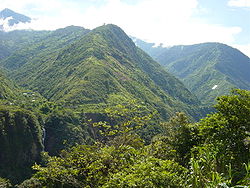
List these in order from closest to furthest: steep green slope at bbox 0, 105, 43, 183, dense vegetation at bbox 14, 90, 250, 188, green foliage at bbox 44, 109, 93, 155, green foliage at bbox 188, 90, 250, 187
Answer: dense vegetation at bbox 14, 90, 250, 188 → green foliage at bbox 188, 90, 250, 187 → steep green slope at bbox 0, 105, 43, 183 → green foliage at bbox 44, 109, 93, 155

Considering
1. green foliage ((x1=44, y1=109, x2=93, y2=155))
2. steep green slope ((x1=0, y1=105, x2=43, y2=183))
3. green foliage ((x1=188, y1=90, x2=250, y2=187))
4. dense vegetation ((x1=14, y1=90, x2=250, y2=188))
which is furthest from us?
green foliage ((x1=44, y1=109, x2=93, y2=155))

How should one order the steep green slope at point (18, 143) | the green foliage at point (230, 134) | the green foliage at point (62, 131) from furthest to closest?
the green foliage at point (62, 131) < the steep green slope at point (18, 143) < the green foliage at point (230, 134)

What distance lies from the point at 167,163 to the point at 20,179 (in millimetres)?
122816

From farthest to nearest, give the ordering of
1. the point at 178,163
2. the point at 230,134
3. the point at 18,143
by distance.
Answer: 1. the point at 18,143
2. the point at 230,134
3. the point at 178,163

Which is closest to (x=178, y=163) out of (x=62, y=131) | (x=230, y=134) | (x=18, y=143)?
(x=230, y=134)

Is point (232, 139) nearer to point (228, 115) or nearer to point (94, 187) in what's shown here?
point (228, 115)

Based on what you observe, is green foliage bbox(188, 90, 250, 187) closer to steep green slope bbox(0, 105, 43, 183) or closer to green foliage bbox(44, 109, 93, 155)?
steep green slope bbox(0, 105, 43, 183)

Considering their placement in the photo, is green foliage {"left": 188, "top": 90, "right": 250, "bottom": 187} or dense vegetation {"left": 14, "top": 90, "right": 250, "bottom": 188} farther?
green foliage {"left": 188, "top": 90, "right": 250, "bottom": 187}

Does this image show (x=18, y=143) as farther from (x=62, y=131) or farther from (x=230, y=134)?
(x=230, y=134)

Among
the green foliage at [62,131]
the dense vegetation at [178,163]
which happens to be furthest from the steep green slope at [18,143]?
the dense vegetation at [178,163]

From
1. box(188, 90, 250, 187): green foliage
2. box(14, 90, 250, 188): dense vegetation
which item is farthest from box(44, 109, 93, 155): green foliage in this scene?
box(188, 90, 250, 187): green foliage

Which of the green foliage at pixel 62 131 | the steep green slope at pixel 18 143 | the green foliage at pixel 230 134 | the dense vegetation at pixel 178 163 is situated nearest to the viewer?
the dense vegetation at pixel 178 163

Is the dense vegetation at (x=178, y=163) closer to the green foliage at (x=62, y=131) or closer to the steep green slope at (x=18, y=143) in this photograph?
the steep green slope at (x=18, y=143)

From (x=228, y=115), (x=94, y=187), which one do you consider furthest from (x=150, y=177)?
(x=228, y=115)
